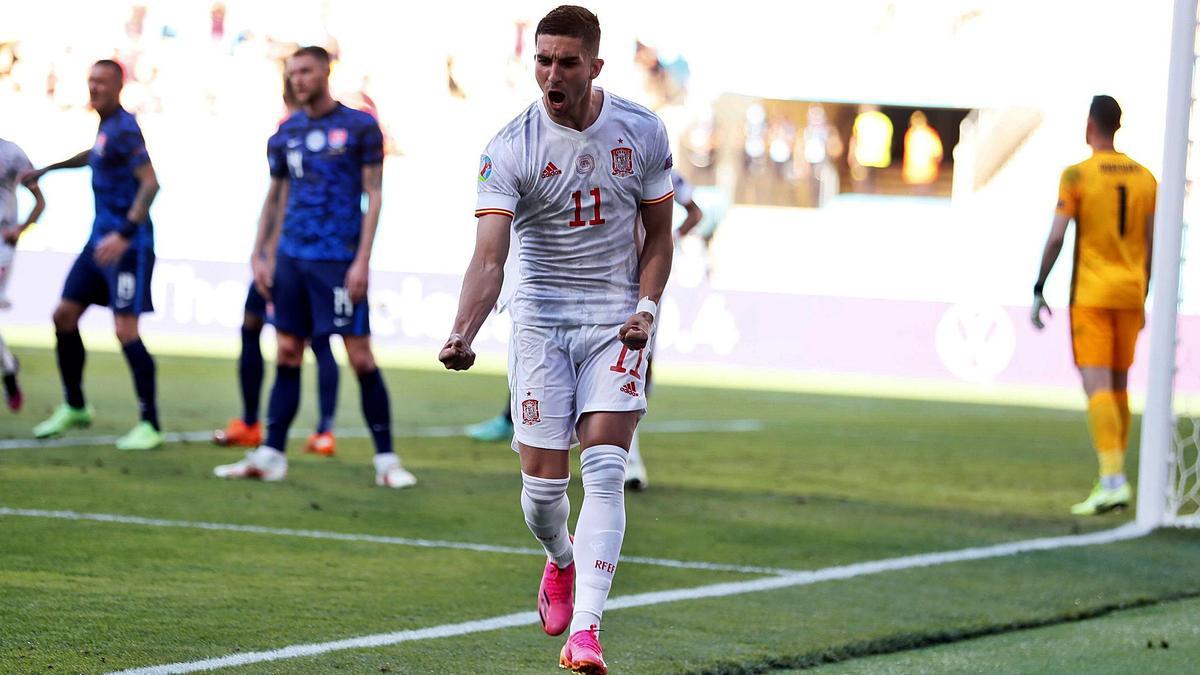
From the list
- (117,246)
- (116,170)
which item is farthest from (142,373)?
(116,170)

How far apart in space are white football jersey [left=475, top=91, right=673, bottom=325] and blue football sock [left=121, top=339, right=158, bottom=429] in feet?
18.1

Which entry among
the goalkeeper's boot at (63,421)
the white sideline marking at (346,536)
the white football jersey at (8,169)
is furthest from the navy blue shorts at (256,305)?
the white sideline marking at (346,536)

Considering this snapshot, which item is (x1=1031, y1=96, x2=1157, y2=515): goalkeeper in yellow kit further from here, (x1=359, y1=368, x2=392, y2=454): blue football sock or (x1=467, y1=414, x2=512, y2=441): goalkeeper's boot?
(x1=467, y1=414, x2=512, y2=441): goalkeeper's boot

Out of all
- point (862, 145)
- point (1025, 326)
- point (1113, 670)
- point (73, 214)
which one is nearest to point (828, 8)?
point (862, 145)

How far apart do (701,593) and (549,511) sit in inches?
56.0

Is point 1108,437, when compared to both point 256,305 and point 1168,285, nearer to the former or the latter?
point 1168,285

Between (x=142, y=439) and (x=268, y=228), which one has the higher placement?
(x=268, y=228)

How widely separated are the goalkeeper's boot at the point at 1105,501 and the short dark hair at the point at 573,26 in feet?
18.7

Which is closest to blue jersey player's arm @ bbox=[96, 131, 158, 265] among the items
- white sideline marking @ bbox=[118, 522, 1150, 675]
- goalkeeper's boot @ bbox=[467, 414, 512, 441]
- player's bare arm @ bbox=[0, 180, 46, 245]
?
player's bare arm @ bbox=[0, 180, 46, 245]

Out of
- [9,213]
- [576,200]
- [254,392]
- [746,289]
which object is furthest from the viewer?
[746,289]

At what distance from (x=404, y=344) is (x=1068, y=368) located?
8867 mm

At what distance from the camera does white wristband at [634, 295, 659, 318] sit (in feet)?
16.7

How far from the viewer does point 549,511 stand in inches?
209

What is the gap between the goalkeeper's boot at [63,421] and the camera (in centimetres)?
1066
